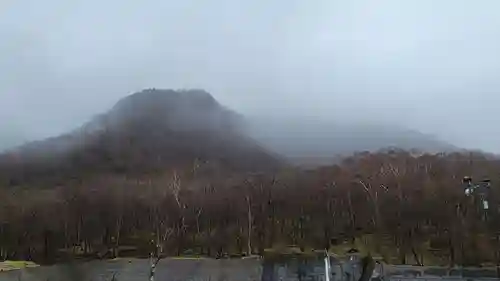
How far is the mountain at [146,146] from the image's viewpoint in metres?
42.5

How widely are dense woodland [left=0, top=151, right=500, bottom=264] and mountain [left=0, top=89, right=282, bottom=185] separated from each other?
4003 millimetres

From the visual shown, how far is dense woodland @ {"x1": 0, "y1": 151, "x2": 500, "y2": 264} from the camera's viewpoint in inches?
1162

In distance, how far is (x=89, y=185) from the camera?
3884cm

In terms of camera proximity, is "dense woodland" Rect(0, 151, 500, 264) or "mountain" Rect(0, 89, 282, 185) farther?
"mountain" Rect(0, 89, 282, 185)

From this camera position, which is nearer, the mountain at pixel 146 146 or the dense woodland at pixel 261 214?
the dense woodland at pixel 261 214

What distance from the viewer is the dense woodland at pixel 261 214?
2952 centimetres

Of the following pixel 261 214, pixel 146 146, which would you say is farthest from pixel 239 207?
pixel 146 146

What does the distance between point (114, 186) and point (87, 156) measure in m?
8.71

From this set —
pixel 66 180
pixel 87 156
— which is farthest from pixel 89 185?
pixel 87 156

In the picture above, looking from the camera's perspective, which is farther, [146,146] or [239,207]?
[146,146]

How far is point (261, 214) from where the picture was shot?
1380 inches

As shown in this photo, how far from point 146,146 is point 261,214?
71.7ft

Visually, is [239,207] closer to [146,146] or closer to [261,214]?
[261,214]

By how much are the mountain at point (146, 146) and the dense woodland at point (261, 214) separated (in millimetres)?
4003
